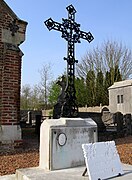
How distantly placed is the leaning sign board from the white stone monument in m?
0.79

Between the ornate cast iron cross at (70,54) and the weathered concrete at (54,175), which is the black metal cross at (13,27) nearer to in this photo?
the ornate cast iron cross at (70,54)

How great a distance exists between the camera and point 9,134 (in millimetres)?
7910

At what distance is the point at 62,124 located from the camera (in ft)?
16.2

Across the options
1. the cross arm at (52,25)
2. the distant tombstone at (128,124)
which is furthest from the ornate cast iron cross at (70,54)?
the distant tombstone at (128,124)

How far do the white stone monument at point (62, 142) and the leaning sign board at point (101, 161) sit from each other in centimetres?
79

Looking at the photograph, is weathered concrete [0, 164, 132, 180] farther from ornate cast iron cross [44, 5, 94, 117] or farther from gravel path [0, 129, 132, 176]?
ornate cast iron cross [44, 5, 94, 117]

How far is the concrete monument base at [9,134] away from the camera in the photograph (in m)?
7.78

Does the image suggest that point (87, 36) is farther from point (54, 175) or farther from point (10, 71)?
point (54, 175)

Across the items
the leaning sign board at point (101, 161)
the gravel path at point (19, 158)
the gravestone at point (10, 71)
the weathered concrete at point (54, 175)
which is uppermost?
the gravestone at point (10, 71)

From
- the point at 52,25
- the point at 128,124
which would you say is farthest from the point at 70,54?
the point at 128,124

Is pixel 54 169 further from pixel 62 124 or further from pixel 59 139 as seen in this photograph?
pixel 62 124

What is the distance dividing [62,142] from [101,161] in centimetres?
92

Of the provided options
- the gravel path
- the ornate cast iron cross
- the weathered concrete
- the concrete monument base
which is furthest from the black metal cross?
the weathered concrete

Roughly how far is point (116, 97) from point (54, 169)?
84.8ft
